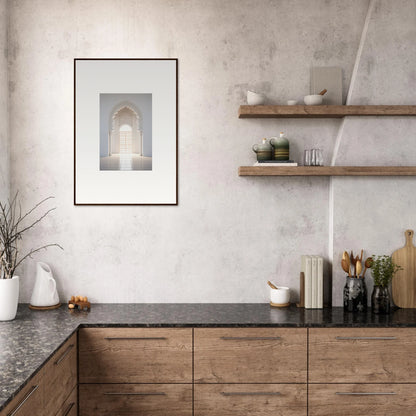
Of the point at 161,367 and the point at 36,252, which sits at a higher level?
the point at 36,252

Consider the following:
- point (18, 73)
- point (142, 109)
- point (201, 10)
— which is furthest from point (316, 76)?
point (18, 73)

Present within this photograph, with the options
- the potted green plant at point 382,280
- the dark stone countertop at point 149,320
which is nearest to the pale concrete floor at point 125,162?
the dark stone countertop at point 149,320

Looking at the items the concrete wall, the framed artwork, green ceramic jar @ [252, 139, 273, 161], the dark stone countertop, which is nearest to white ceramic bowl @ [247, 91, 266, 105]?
green ceramic jar @ [252, 139, 273, 161]

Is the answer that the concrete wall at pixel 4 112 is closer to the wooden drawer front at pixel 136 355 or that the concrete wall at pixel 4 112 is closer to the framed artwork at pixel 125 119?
the framed artwork at pixel 125 119

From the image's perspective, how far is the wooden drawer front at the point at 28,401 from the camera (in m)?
1.53

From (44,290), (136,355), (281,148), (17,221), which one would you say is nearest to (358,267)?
(281,148)

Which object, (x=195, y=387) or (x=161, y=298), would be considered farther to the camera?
Result: (x=161, y=298)

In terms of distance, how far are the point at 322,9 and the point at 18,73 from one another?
1930 mm

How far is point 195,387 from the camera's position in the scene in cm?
238

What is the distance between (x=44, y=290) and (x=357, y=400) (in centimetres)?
186

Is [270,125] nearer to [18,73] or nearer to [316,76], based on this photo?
[316,76]

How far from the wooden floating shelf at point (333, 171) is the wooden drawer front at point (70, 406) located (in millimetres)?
1529

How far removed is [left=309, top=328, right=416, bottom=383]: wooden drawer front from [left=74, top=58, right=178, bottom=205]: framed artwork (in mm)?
1332

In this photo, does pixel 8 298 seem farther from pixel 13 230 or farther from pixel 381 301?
pixel 381 301
